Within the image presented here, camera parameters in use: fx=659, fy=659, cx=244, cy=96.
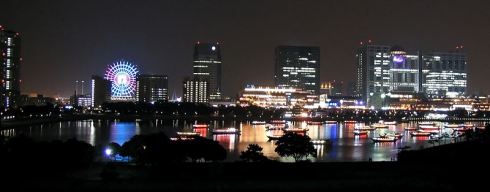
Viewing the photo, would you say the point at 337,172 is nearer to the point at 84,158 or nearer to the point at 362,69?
the point at 84,158

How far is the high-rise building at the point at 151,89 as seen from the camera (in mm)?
133250

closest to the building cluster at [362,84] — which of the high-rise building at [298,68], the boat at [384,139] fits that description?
the high-rise building at [298,68]

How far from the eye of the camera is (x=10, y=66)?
3789 inches

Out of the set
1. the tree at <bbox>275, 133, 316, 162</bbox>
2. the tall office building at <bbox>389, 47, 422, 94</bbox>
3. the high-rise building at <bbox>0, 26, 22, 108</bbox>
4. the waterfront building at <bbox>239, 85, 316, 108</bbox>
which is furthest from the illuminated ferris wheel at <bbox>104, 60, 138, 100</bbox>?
the tall office building at <bbox>389, 47, 422, 94</bbox>

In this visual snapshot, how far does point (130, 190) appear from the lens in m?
15.5

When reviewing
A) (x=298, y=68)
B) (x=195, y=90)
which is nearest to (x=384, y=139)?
(x=195, y=90)

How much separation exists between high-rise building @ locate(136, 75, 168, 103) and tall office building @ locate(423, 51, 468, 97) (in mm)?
51716

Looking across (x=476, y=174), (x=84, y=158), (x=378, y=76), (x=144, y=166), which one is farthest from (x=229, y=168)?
(x=378, y=76)

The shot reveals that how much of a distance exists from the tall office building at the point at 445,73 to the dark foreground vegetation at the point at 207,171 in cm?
10740

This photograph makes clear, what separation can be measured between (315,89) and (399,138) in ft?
278

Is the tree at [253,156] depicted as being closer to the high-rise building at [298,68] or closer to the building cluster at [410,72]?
the building cluster at [410,72]

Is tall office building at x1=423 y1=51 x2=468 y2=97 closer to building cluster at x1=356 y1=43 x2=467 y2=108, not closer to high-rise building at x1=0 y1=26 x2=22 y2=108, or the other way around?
building cluster at x1=356 y1=43 x2=467 y2=108

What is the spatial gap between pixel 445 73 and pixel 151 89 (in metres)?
58.2

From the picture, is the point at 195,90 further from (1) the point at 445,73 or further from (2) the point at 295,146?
(2) the point at 295,146
